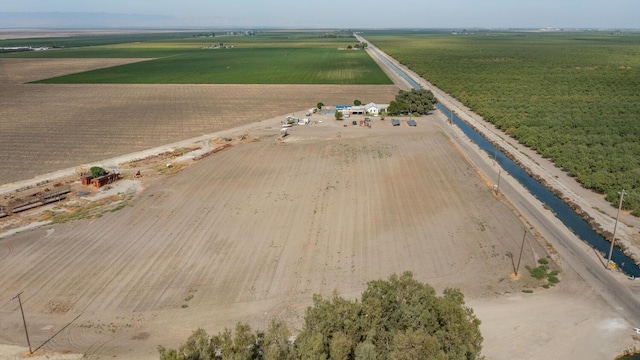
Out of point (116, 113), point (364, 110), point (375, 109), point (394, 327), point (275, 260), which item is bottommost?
point (275, 260)

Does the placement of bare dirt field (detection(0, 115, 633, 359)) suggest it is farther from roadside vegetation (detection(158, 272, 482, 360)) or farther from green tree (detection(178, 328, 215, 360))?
green tree (detection(178, 328, 215, 360))

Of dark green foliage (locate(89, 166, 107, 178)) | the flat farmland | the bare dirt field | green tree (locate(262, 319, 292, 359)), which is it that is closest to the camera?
green tree (locate(262, 319, 292, 359))

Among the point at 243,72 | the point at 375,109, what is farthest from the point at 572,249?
the point at 243,72

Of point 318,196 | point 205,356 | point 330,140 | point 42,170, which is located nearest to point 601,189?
point 318,196

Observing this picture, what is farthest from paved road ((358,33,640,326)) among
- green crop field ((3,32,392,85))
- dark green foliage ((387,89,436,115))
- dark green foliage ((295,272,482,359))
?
green crop field ((3,32,392,85))

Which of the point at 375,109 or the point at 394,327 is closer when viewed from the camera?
the point at 394,327

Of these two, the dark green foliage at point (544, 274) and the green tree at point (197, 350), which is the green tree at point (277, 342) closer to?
the green tree at point (197, 350)

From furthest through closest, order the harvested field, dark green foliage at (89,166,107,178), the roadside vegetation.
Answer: the harvested field → dark green foliage at (89,166,107,178) → the roadside vegetation

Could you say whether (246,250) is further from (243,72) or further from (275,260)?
(243,72)
